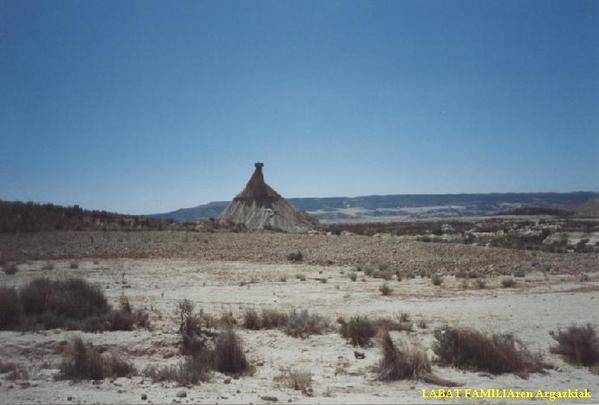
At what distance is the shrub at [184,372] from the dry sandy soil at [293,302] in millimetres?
156

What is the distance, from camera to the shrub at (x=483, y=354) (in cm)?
797

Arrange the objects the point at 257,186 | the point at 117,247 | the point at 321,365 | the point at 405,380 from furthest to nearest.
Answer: the point at 257,186 → the point at 117,247 → the point at 321,365 → the point at 405,380

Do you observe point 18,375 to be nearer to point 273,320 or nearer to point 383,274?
point 273,320

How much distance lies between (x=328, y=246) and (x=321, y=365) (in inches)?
845

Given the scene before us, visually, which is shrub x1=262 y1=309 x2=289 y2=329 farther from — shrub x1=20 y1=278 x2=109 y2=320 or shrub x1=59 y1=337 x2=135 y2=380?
shrub x1=20 y1=278 x2=109 y2=320

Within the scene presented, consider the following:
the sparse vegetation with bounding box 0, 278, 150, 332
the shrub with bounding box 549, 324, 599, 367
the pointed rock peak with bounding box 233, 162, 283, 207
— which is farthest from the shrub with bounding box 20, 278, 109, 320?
the pointed rock peak with bounding box 233, 162, 283, 207

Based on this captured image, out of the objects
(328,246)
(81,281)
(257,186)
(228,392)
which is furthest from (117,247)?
(257,186)

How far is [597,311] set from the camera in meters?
A: 12.1

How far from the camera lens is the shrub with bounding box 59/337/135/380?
7.45m

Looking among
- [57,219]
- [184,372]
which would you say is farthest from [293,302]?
[57,219]

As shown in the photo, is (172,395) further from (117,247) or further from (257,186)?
(257,186)

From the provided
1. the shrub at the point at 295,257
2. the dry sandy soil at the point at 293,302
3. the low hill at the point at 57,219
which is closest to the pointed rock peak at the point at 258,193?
the low hill at the point at 57,219

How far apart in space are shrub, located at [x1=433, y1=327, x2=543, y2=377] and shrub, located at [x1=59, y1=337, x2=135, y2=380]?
5226mm

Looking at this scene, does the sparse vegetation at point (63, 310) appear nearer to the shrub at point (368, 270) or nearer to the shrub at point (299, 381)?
the shrub at point (299, 381)
